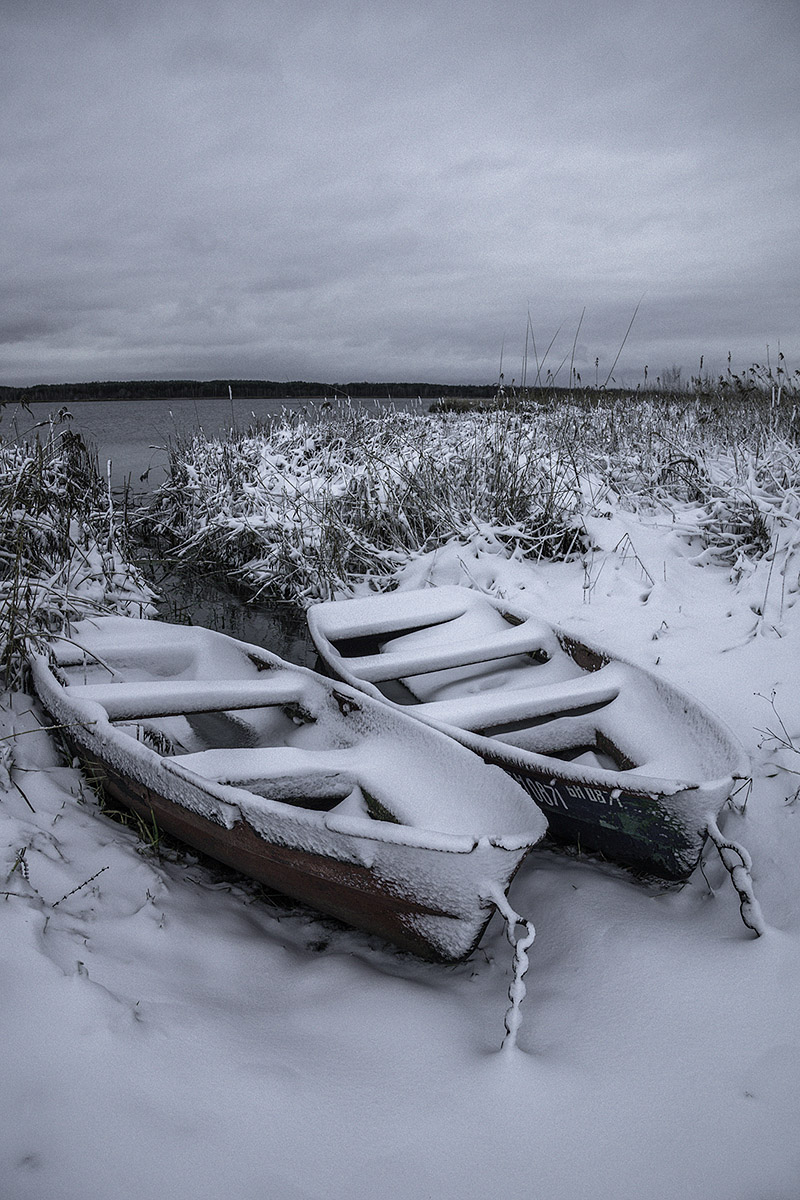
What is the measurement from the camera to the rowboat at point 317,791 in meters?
1.96

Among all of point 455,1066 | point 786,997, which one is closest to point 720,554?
point 786,997

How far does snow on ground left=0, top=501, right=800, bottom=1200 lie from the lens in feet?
4.66

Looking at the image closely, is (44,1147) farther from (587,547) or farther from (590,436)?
(590,436)

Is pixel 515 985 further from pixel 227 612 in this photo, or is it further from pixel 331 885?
pixel 227 612

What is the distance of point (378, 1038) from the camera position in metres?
1.82

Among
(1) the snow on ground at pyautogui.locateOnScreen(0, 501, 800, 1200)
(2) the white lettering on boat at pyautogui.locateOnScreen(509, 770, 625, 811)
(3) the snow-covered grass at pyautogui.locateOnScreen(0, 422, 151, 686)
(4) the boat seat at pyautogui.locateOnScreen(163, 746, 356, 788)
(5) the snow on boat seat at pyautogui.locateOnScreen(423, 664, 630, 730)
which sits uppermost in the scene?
(3) the snow-covered grass at pyautogui.locateOnScreen(0, 422, 151, 686)

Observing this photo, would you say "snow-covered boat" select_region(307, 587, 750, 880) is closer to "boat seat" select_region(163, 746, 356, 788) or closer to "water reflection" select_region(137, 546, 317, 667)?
"boat seat" select_region(163, 746, 356, 788)

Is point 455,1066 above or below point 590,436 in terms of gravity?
below

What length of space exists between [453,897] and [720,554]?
3991mm

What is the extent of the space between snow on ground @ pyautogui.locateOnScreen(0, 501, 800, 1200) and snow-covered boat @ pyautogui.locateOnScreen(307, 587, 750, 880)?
11.9 inches

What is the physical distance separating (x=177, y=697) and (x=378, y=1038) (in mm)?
1638

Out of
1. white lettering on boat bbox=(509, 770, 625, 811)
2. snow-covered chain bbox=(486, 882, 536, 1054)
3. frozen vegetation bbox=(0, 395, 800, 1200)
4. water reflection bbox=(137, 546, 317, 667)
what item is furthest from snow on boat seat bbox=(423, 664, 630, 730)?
water reflection bbox=(137, 546, 317, 667)

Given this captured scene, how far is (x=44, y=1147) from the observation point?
1.33m

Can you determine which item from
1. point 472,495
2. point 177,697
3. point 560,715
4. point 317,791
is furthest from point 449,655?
point 472,495
